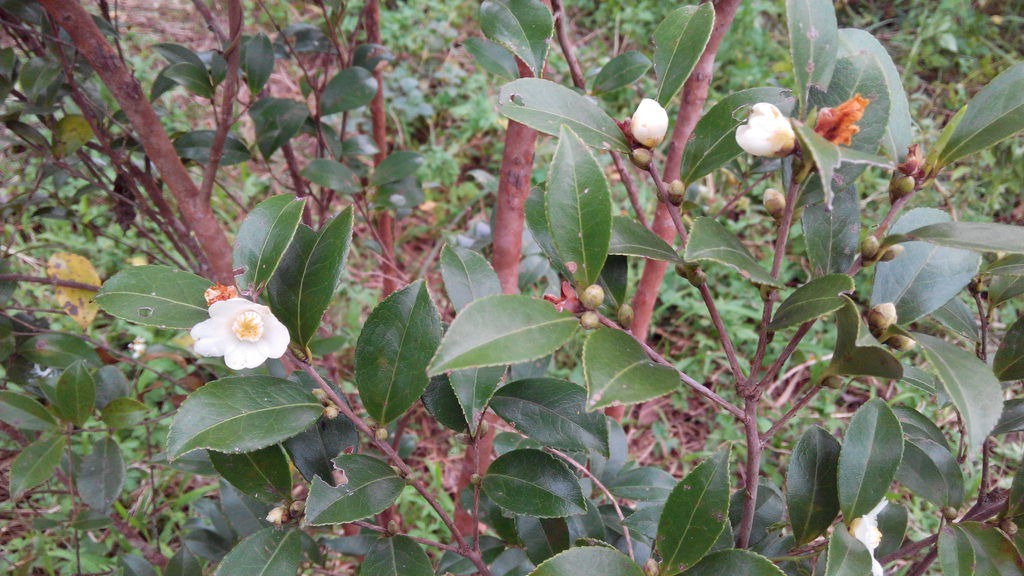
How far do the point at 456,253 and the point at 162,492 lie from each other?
157 centimetres

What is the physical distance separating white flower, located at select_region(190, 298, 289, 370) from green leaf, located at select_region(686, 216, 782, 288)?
0.36 metres

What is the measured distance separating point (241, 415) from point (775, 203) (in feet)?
1.60

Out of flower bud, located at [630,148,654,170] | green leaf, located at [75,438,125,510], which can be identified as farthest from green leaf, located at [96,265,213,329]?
green leaf, located at [75,438,125,510]

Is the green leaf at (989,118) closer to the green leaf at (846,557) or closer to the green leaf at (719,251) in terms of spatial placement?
the green leaf at (719,251)

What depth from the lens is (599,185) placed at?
1.63 feet

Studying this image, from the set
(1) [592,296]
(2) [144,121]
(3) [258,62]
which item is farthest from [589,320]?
(3) [258,62]

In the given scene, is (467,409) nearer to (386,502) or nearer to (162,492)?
(386,502)

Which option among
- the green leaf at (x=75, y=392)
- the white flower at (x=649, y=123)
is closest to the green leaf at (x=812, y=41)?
the white flower at (x=649, y=123)

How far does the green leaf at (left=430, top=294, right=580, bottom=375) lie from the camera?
0.43 metres

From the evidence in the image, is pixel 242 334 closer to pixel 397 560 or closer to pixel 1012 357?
pixel 397 560

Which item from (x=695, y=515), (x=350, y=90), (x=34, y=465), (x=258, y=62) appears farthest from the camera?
(x=350, y=90)

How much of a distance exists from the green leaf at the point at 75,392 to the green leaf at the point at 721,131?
0.86 m

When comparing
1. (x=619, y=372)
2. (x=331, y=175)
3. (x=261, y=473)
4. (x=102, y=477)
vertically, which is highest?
(x=619, y=372)

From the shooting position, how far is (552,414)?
65 centimetres
